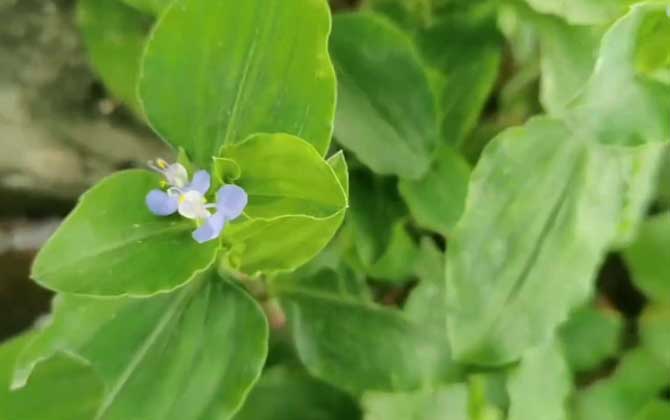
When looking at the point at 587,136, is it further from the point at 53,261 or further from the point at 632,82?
the point at 53,261

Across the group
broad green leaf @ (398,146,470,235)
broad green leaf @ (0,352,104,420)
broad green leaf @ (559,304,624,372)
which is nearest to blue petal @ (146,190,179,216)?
broad green leaf @ (0,352,104,420)

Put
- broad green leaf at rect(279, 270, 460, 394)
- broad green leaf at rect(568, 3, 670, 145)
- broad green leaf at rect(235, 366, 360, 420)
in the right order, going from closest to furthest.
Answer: broad green leaf at rect(568, 3, 670, 145) → broad green leaf at rect(279, 270, 460, 394) → broad green leaf at rect(235, 366, 360, 420)

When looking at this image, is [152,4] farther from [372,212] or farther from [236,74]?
[372,212]

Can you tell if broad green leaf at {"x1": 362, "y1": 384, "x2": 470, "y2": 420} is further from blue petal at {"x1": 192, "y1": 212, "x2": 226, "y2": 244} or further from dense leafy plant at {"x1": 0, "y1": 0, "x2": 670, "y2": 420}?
blue petal at {"x1": 192, "y1": 212, "x2": 226, "y2": 244}

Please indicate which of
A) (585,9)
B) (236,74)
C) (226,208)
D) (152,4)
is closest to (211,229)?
(226,208)

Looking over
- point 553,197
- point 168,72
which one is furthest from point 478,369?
point 168,72

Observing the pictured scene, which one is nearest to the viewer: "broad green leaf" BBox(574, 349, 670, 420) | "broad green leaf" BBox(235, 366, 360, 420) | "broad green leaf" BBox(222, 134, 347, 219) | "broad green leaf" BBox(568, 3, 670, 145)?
"broad green leaf" BBox(222, 134, 347, 219)

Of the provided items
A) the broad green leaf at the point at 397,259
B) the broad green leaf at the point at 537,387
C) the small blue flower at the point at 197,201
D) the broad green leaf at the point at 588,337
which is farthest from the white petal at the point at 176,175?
the broad green leaf at the point at 588,337
